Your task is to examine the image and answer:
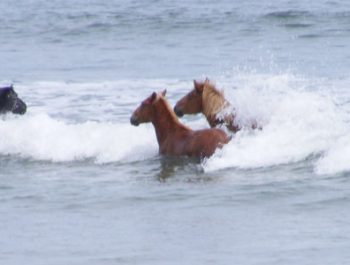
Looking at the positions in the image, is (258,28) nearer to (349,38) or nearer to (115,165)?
(349,38)

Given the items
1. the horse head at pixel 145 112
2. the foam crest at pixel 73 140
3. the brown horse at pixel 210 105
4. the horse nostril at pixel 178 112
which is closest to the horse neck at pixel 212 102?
the brown horse at pixel 210 105

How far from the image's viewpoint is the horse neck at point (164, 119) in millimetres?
13748

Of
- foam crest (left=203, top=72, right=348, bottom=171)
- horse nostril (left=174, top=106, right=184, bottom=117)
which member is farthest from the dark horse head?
foam crest (left=203, top=72, right=348, bottom=171)

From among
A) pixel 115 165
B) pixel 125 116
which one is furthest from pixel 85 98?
pixel 115 165

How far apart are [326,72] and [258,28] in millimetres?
6872

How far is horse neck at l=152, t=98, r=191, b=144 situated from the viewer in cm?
1375

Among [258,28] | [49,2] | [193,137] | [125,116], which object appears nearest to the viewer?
[193,137]

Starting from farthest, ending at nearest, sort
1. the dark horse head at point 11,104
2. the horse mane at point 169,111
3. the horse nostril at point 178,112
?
the dark horse head at point 11,104
the horse nostril at point 178,112
the horse mane at point 169,111

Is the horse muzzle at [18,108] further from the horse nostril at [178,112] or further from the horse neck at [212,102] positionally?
the horse neck at [212,102]

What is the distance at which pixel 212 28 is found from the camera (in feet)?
89.9

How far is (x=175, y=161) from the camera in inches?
534

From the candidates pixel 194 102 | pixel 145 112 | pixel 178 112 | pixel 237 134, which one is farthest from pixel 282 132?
pixel 145 112

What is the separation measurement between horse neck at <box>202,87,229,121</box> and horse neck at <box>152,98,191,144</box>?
0.35 metres

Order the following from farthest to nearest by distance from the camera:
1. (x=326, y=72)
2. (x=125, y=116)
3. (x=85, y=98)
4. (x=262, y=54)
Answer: (x=262, y=54) < (x=326, y=72) < (x=85, y=98) < (x=125, y=116)
